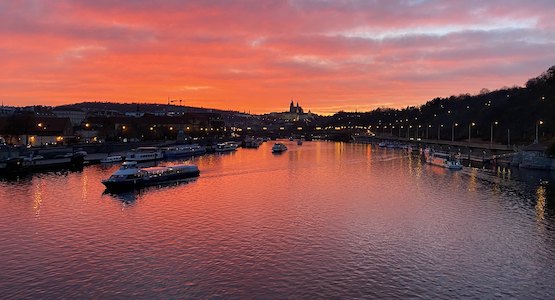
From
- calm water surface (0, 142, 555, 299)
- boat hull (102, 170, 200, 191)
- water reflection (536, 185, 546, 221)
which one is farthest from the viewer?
boat hull (102, 170, 200, 191)

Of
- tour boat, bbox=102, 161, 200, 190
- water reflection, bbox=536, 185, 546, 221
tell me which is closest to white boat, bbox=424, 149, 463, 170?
water reflection, bbox=536, 185, 546, 221

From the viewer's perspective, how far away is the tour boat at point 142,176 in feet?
161

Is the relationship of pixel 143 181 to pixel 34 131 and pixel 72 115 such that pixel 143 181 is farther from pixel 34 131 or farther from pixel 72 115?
pixel 72 115

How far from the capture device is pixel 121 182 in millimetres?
49000

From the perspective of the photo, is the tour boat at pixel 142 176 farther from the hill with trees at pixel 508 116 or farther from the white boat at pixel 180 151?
the hill with trees at pixel 508 116

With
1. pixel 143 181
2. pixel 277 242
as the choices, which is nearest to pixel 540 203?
pixel 277 242

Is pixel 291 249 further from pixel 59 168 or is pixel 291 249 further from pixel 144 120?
pixel 144 120

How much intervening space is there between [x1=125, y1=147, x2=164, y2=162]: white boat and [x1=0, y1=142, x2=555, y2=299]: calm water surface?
93.3ft

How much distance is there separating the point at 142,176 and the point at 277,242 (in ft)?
93.1

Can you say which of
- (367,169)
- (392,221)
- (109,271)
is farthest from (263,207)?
(367,169)

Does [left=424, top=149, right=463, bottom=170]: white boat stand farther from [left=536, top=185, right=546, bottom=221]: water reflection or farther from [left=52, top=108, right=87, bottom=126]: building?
[left=52, top=108, right=87, bottom=126]: building

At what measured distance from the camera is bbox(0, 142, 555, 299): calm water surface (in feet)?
72.2

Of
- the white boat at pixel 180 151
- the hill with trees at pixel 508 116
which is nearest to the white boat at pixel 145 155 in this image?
the white boat at pixel 180 151

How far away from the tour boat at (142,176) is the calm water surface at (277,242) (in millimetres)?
2365
